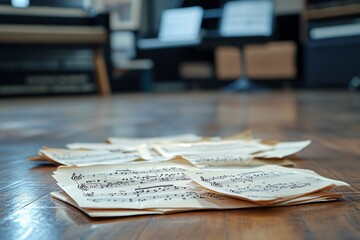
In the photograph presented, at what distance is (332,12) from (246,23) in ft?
4.05

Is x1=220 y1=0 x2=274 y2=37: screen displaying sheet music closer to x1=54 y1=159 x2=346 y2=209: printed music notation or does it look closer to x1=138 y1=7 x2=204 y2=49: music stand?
x1=138 y1=7 x2=204 y2=49: music stand

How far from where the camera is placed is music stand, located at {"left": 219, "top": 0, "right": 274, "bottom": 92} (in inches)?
200

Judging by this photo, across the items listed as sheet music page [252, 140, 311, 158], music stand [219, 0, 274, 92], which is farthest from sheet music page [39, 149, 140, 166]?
music stand [219, 0, 274, 92]

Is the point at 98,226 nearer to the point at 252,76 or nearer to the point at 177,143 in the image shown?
the point at 177,143

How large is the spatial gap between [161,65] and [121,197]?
5.89 meters

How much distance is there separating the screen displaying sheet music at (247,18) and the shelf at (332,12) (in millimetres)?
955

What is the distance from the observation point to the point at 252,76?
650 cm

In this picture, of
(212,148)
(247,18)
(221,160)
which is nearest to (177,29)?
(247,18)

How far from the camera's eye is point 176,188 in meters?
0.64

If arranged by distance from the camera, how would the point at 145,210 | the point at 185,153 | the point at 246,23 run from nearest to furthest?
the point at 145,210 < the point at 185,153 < the point at 246,23

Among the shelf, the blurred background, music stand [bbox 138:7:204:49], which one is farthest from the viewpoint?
the shelf

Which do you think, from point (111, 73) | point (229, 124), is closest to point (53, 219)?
point (229, 124)

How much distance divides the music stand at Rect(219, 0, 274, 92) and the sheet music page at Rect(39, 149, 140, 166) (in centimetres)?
420

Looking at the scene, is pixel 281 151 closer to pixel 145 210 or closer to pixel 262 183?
pixel 262 183
